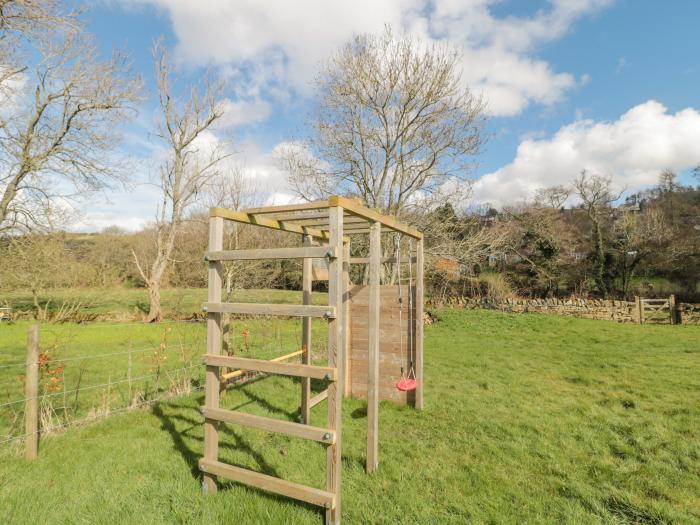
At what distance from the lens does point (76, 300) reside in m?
13.6

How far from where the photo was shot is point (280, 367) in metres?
2.78

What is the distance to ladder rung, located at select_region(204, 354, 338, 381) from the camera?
2.63 m

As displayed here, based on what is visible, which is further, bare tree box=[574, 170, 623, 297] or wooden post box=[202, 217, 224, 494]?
bare tree box=[574, 170, 623, 297]

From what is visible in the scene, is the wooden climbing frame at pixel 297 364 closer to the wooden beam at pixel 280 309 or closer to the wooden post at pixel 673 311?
the wooden beam at pixel 280 309

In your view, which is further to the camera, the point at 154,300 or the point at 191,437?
the point at 154,300

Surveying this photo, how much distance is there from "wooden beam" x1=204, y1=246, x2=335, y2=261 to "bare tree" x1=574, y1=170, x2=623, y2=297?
24.1 meters

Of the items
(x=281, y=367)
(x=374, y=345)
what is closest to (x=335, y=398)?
(x=281, y=367)

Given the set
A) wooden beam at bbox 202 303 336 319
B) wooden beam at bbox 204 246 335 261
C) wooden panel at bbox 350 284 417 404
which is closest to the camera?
wooden beam at bbox 202 303 336 319

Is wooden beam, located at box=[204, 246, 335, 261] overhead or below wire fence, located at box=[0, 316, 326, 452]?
overhead

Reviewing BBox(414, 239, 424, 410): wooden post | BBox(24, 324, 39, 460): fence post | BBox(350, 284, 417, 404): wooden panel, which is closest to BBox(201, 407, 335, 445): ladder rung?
BBox(24, 324, 39, 460): fence post

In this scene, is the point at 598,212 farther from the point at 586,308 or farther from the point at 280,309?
the point at 280,309

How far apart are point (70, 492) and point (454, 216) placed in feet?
40.6

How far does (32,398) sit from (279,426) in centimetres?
270

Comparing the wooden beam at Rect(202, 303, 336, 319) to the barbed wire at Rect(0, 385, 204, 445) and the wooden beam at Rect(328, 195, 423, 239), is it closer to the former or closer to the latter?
the wooden beam at Rect(328, 195, 423, 239)
